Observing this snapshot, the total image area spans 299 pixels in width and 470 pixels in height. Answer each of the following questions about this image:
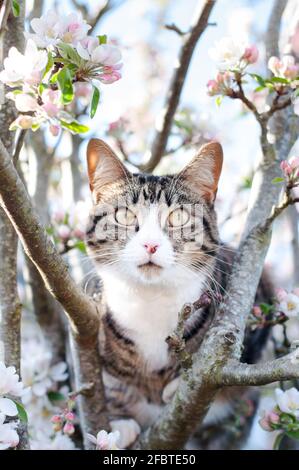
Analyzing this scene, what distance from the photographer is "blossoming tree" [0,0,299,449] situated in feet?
5.36

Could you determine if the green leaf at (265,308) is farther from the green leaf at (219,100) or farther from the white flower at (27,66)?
the white flower at (27,66)

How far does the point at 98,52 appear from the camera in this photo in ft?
5.44

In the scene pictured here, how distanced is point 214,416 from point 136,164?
1239mm

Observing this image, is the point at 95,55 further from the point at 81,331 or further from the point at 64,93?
the point at 81,331

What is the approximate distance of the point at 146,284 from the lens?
2.27 meters

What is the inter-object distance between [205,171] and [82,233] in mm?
666

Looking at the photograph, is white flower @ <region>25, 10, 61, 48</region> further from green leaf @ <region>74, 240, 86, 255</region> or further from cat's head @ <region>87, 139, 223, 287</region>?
green leaf @ <region>74, 240, 86, 255</region>

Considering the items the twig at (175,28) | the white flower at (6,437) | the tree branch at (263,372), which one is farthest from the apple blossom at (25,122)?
the twig at (175,28)

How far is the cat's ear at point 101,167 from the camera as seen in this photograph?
96.0 inches

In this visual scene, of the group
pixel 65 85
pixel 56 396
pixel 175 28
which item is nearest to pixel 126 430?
pixel 56 396

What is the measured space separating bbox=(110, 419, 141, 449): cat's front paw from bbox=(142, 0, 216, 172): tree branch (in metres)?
1.16

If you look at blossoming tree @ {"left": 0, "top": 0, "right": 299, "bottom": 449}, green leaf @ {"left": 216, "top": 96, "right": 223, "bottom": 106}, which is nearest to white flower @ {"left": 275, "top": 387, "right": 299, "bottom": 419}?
blossoming tree @ {"left": 0, "top": 0, "right": 299, "bottom": 449}
